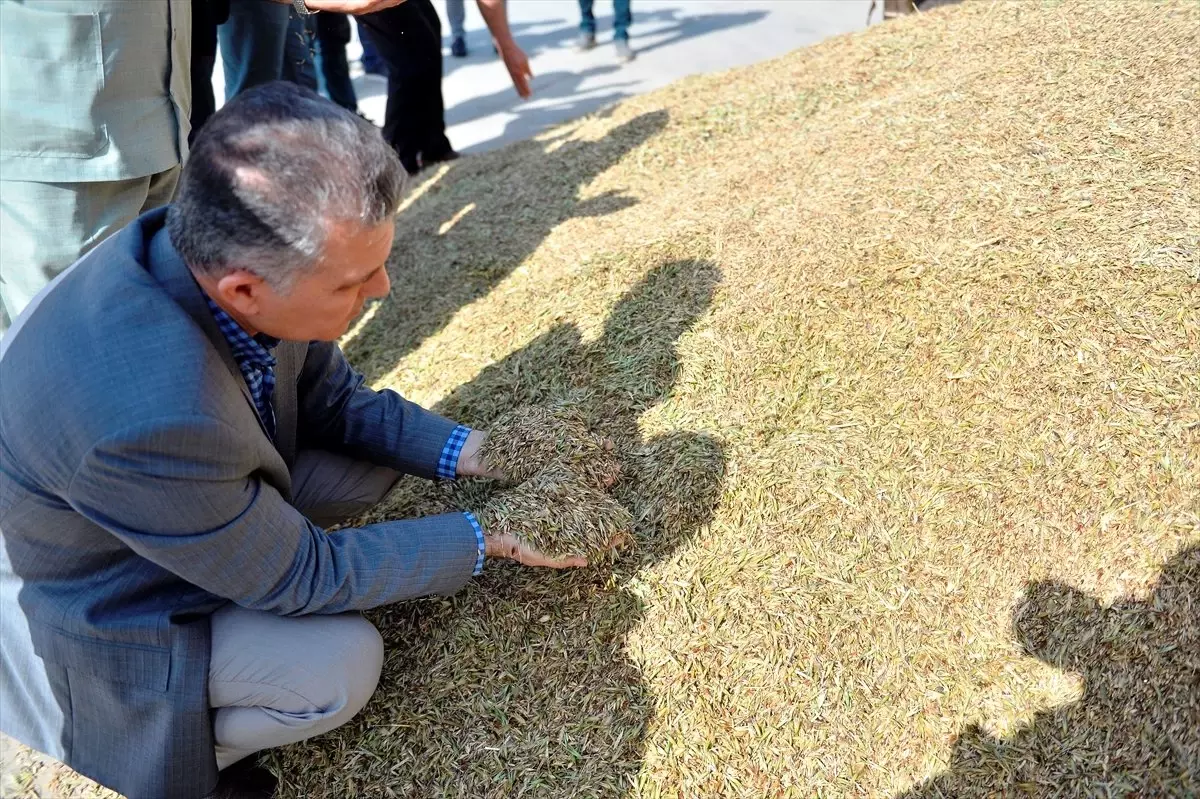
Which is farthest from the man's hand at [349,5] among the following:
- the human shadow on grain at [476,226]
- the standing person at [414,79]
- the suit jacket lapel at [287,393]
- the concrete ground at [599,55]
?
the concrete ground at [599,55]

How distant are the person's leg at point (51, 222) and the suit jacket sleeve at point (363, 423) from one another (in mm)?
852

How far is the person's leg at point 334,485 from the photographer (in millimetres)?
2393

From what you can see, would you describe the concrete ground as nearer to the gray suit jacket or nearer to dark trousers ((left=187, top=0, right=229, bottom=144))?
dark trousers ((left=187, top=0, right=229, bottom=144))

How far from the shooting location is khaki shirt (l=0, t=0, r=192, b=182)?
240cm

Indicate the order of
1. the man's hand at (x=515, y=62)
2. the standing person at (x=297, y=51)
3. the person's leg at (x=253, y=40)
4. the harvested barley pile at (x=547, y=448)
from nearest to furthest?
the harvested barley pile at (x=547, y=448) < the man's hand at (x=515, y=62) < the person's leg at (x=253, y=40) < the standing person at (x=297, y=51)

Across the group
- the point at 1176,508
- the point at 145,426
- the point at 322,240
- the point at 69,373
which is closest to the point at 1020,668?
the point at 1176,508

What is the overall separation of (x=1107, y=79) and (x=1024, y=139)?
1.92 feet

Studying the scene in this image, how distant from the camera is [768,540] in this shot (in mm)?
2344

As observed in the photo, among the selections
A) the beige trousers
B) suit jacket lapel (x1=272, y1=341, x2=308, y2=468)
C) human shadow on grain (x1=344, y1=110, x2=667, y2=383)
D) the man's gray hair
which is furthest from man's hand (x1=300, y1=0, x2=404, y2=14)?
the beige trousers

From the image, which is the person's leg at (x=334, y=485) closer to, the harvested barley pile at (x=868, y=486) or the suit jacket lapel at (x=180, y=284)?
the harvested barley pile at (x=868, y=486)

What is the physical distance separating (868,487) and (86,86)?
2325 mm

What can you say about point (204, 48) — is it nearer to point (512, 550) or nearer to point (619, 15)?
point (512, 550)

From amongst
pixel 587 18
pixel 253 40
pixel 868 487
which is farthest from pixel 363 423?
pixel 587 18

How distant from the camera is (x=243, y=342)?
1.82m
